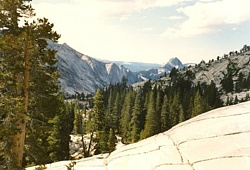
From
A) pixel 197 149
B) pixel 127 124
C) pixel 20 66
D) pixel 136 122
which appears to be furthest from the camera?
pixel 127 124

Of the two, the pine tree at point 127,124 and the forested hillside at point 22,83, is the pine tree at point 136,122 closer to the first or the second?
the pine tree at point 127,124

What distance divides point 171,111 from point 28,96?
250 ft

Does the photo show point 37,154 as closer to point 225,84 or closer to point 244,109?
point 244,109

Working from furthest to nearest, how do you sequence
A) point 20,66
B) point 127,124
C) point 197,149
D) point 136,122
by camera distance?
point 127,124
point 136,122
point 20,66
point 197,149

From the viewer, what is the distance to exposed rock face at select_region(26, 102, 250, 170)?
14.0 metres

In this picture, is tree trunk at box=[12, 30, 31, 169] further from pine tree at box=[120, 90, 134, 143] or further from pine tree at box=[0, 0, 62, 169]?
pine tree at box=[120, 90, 134, 143]

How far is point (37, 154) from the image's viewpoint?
62.7 ft

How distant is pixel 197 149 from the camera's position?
1519 cm

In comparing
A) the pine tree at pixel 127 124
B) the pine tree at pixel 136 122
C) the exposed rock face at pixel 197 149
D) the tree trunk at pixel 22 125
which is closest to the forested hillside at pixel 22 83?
the tree trunk at pixel 22 125

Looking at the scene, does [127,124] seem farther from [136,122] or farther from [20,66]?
[20,66]

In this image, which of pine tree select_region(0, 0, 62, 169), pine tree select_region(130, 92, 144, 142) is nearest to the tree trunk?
pine tree select_region(0, 0, 62, 169)

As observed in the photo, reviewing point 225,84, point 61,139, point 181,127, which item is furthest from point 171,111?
point 225,84

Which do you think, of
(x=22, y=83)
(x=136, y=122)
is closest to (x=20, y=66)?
(x=22, y=83)

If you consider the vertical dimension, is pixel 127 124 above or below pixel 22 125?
below
